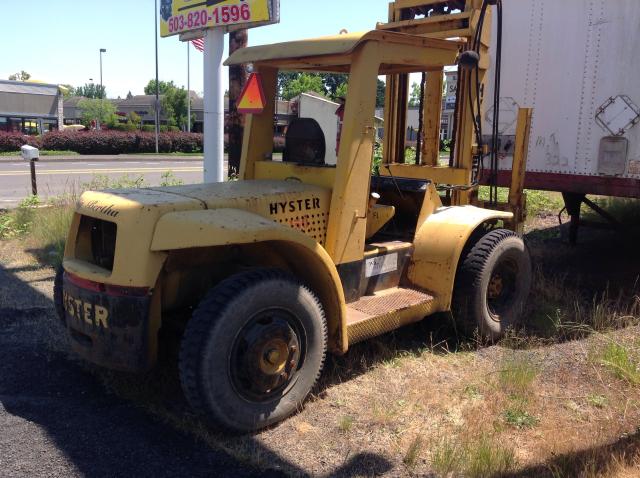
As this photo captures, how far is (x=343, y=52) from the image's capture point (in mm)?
3742

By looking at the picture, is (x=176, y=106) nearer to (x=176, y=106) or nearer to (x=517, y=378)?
(x=176, y=106)

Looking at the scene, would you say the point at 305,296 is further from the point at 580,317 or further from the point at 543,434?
the point at 580,317

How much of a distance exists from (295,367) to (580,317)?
10.4ft

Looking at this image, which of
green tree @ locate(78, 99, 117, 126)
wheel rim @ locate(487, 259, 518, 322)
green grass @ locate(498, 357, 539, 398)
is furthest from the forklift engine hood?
green tree @ locate(78, 99, 117, 126)

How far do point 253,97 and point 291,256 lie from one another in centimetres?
148

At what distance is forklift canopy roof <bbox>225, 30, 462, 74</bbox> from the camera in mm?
3846

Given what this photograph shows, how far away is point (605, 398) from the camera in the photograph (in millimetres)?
4004

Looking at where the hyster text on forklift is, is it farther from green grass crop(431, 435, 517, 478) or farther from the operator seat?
green grass crop(431, 435, 517, 478)

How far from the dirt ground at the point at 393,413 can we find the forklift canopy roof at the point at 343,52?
2171 millimetres

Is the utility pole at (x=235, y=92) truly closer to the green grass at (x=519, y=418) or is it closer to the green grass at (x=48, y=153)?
the green grass at (x=519, y=418)

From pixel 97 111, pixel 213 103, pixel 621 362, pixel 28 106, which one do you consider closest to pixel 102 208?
pixel 621 362

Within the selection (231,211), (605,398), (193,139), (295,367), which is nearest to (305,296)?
(295,367)

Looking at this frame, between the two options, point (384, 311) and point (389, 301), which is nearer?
point (384, 311)

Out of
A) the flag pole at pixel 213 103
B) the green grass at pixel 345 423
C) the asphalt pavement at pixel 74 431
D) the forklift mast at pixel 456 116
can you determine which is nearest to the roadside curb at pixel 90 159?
the flag pole at pixel 213 103
